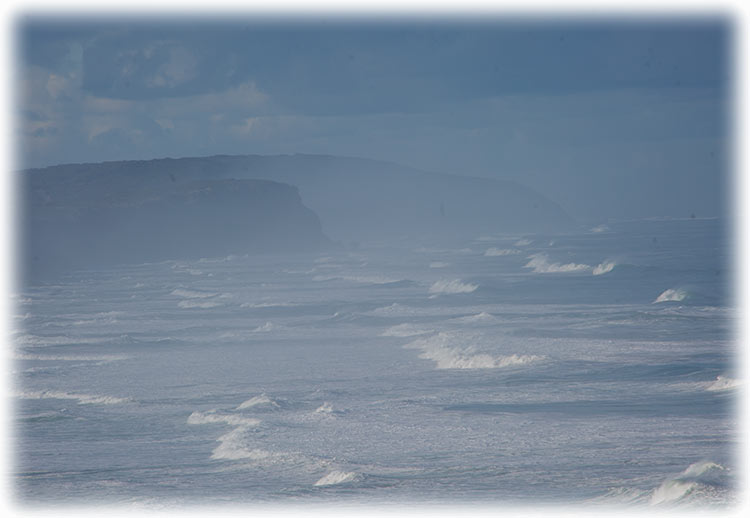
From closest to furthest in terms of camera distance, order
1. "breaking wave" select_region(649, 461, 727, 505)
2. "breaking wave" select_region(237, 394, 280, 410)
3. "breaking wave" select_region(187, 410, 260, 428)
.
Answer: "breaking wave" select_region(649, 461, 727, 505) < "breaking wave" select_region(187, 410, 260, 428) < "breaking wave" select_region(237, 394, 280, 410)

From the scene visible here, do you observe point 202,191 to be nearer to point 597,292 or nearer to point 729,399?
point 597,292

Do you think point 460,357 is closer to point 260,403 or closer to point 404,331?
point 404,331

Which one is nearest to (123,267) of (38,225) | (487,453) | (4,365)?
(38,225)

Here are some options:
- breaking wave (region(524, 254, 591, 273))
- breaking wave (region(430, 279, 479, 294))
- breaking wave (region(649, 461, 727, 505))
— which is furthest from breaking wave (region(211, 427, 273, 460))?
breaking wave (region(524, 254, 591, 273))

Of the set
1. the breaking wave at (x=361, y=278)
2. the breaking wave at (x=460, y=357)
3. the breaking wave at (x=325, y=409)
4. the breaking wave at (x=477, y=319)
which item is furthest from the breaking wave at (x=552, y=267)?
the breaking wave at (x=325, y=409)

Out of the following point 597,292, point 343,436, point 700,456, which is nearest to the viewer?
point 700,456

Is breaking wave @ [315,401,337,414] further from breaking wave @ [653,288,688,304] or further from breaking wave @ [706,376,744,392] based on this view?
breaking wave @ [653,288,688,304]
